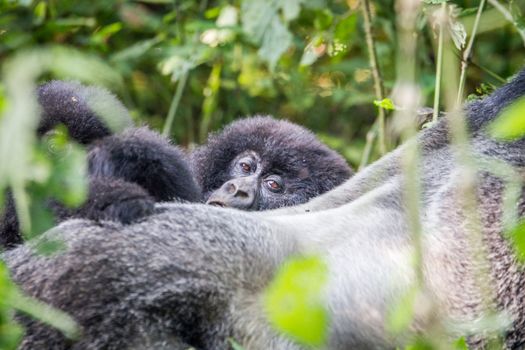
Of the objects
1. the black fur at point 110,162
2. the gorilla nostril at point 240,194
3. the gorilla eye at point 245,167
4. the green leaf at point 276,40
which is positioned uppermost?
the green leaf at point 276,40

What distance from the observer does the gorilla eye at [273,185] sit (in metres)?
4.26

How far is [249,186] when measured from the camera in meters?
4.10

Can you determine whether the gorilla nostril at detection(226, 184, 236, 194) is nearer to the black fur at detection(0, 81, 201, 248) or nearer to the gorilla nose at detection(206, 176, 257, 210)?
the gorilla nose at detection(206, 176, 257, 210)

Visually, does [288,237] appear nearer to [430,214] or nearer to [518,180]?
[430,214]

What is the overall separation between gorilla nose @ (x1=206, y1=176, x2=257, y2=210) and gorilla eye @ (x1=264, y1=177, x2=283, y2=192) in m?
0.14

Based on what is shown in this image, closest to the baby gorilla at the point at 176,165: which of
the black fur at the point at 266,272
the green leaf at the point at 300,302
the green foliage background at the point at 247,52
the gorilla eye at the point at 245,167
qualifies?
the gorilla eye at the point at 245,167

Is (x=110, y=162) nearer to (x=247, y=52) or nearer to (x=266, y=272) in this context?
(x=266, y=272)

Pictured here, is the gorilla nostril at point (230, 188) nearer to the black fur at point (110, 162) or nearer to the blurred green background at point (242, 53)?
the black fur at point (110, 162)

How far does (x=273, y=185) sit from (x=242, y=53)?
6.74 feet

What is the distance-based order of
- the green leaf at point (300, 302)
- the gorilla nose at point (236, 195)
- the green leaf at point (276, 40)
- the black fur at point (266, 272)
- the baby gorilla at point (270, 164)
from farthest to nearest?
the green leaf at point (276, 40), the baby gorilla at point (270, 164), the gorilla nose at point (236, 195), the black fur at point (266, 272), the green leaf at point (300, 302)

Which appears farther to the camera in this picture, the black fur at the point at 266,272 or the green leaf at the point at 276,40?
the green leaf at the point at 276,40

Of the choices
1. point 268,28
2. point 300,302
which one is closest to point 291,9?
point 268,28

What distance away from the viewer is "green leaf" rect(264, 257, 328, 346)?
183 cm

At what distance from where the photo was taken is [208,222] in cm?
286
